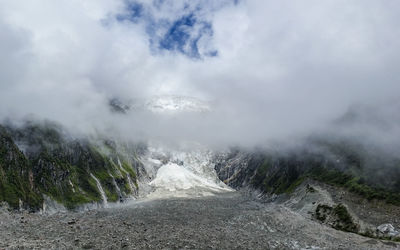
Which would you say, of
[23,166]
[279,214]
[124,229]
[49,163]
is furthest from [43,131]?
[279,214]

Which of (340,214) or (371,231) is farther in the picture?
(340,214)

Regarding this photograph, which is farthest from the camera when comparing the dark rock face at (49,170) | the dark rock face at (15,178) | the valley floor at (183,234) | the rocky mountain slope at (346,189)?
the dark rock face at (49,170)

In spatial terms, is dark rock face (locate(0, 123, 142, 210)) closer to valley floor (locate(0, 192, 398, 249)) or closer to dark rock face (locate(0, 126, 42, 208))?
dark rock face (locate(0, 126, 42, 208))

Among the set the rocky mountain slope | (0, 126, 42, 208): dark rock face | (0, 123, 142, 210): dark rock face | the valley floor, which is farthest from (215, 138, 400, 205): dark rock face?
(0, 126, 42, 208): dark rock face

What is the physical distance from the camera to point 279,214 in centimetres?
10831

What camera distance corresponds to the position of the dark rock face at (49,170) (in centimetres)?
11881

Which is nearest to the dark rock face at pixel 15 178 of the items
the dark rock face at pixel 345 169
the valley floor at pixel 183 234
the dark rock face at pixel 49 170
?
the dark rock face at pixel 49 170

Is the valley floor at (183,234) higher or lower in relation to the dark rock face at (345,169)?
lower

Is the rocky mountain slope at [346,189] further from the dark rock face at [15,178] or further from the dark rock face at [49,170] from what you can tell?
the dark rock face at [15,178]

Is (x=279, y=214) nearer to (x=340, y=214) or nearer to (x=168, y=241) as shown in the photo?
(x=340, y=214)

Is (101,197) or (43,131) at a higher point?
(43,131)

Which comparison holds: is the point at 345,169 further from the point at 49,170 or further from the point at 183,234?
the point at 49,170

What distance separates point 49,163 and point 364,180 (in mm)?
133866

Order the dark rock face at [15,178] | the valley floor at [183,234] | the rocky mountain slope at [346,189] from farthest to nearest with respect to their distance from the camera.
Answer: the dark rock face at [15,178], the rocky mountain slope at [346,189], the valley floor at [183,234]
